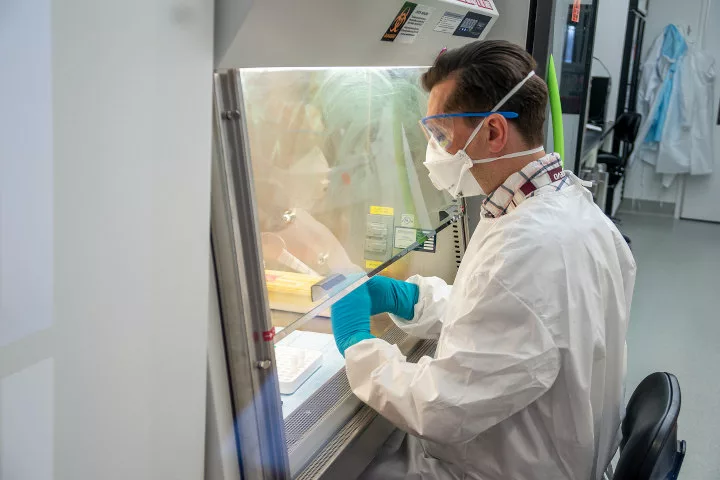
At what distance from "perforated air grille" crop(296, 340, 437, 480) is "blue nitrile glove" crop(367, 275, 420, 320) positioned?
251 millimetres

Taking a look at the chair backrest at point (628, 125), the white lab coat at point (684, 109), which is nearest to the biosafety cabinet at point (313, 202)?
the chair backrest at point (628, 125)

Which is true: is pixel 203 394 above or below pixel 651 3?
below

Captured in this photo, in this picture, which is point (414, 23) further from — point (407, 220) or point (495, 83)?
point (407, 220)

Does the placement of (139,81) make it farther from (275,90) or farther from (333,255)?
(333,255)

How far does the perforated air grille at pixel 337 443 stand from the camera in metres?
1.20

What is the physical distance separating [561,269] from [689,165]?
6117 millimetres

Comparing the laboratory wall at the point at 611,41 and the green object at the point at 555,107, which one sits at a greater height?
the laboratory wall at the point at 611,41

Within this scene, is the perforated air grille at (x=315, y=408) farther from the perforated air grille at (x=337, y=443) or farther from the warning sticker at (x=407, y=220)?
the warning sticker at (x=407, y=220)

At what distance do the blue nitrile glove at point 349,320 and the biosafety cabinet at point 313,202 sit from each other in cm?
4

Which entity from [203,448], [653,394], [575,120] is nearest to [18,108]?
[203,448]

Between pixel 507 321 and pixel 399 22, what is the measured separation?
1.99 feet

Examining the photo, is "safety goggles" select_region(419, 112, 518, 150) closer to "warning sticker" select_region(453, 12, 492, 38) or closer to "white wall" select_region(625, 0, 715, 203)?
"warning sticker" select_region(453, 12, 492, 38)

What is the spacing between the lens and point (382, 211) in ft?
5.34

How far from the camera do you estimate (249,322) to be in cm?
101
